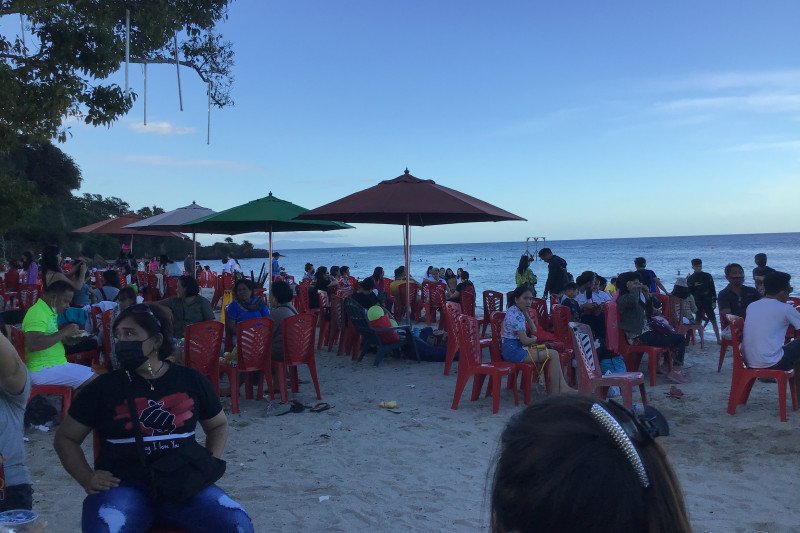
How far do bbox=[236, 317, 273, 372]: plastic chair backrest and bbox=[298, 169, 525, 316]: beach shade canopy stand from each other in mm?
2116

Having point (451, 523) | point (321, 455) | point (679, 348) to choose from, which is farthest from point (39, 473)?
point (679, 348)

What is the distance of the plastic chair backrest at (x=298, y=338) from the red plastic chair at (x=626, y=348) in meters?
3.11

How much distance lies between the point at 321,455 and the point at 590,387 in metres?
2.43

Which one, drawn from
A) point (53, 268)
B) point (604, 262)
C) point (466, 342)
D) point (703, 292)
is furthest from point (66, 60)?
point (604, 262)

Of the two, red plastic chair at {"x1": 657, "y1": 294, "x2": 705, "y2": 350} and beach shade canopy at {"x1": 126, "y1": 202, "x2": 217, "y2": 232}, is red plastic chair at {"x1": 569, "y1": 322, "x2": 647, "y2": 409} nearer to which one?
red plastic chair at {"x1": 657, "y1": 294, "x2": 705, "y2": 350}

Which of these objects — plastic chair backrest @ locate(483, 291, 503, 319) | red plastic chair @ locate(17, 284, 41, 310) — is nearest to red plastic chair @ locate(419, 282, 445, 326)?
plastic chair backrest @ locate(483, 291, 503, 319)

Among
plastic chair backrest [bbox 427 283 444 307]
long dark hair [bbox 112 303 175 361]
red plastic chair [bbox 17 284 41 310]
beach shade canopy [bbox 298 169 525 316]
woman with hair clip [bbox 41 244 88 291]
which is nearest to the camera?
long dark hair [bbox 112 303 175 361]

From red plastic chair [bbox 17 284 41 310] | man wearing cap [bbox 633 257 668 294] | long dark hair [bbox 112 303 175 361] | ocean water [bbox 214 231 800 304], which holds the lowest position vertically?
ocean water [bbox 214 231 800 304]

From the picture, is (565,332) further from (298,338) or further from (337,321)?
(337,321)

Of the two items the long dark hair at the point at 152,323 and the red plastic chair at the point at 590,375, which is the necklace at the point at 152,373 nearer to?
the long dark hair at the point at 152,323

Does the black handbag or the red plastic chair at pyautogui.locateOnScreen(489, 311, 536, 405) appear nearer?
the black handbag

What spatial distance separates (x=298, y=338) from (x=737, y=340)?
4.15 metres

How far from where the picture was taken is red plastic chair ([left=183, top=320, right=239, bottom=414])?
5.72 metres

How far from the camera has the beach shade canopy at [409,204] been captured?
768cm
